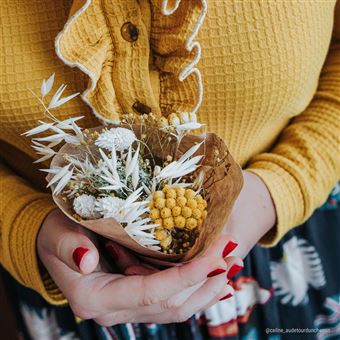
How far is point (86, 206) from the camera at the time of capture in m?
0.39

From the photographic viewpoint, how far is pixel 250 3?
50cm

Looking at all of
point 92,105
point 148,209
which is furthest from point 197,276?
point 92,105

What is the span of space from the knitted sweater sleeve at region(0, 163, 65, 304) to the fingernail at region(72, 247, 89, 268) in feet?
0.44

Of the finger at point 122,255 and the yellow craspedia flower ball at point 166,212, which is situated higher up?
the yellow craspedia flower ball at point 166,212

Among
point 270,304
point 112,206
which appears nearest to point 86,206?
point 112,206

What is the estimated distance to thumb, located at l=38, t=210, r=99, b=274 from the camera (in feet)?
1.37

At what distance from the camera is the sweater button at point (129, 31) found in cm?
46

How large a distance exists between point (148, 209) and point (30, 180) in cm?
35

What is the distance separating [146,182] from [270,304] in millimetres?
386

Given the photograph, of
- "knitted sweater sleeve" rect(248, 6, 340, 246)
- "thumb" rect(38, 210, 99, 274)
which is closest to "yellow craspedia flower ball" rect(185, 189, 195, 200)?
"thumb" rect(38, 210, 99, 274)

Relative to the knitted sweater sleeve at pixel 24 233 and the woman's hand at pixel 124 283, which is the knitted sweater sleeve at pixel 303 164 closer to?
the woman's hand at pixel 124 283

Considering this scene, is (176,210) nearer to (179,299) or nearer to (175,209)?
(175,209)

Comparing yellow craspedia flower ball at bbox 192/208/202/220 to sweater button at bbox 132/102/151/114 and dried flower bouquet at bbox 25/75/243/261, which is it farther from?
sweater button at bbox 132/102/151/114

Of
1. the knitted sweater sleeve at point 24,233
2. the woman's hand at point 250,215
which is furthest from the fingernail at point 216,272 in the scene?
the knitted sweater sleeve at point 24,233
